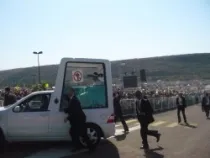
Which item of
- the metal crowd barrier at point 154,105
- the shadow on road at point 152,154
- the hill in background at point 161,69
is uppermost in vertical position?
the hill in background at point 161,69

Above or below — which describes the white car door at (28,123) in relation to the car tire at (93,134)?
above

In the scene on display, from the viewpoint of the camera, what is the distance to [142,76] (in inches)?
1271

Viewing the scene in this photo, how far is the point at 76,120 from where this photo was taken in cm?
953

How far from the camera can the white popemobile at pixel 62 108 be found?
1002 centimetres

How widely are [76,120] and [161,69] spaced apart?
406 feet

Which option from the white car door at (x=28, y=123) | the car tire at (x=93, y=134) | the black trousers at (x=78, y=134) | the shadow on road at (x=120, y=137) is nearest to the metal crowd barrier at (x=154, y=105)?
the shadow on road at (x=120, y=137)

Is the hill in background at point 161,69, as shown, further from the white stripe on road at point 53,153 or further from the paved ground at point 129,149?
the white stripe on road at point 53,153

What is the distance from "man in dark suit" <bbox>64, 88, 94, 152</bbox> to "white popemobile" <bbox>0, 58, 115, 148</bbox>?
0.46m

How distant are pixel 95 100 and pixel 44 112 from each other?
1.49 meters

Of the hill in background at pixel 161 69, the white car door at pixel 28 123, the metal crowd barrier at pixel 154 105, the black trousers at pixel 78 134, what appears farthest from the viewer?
the hill in background at pixel 161 69

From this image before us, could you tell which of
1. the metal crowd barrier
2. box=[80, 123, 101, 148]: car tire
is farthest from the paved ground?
the metal crowd barrier

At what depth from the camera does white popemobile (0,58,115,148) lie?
10.0 m

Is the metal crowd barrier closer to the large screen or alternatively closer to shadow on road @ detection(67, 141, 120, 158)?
the large screen

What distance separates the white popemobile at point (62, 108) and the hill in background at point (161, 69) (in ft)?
330
